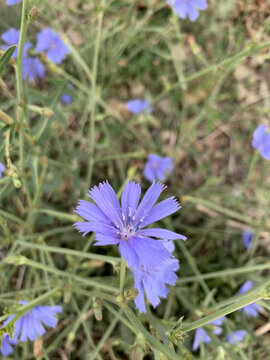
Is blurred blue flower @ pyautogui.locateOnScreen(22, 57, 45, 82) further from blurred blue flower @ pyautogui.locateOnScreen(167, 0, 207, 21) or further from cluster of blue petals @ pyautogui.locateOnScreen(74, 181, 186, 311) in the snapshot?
cluster of blue petals @ pyautogui.locateOnScreen(74, 181, 186, 311)

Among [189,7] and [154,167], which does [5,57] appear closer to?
[189,7]

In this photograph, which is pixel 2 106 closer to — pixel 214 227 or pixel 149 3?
pixel 149 3

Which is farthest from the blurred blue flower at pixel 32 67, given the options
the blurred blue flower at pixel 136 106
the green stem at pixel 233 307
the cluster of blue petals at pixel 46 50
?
the green stem at pixel 233 307

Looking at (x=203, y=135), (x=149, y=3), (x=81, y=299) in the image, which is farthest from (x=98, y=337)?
(x=149, y=3)

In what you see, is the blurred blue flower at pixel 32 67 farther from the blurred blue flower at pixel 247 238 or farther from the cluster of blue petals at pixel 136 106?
the blurred blue flower at pixel 247 238

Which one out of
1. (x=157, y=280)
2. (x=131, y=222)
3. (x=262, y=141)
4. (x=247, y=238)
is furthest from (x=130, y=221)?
(x=247, y=238)

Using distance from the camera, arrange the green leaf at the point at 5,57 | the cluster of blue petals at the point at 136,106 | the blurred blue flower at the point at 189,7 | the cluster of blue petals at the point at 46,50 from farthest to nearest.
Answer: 1. the cluster of blue petals at the point at 136,106
2. the cluster of blue petals at the point at 46,50
3. the blurred blue flower at the point at 189,7
4. the green leaf at the point at 5,57
